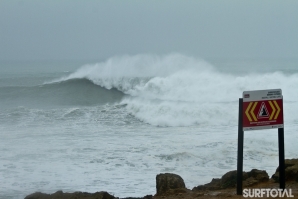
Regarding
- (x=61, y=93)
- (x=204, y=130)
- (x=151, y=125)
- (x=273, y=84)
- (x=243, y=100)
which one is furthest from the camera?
(x=61, y=93)

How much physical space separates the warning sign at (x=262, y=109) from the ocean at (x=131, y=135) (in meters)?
3.43

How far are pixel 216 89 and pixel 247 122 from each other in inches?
719

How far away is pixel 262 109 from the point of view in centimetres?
443

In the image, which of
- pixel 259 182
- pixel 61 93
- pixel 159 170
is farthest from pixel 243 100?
pixel 61 93

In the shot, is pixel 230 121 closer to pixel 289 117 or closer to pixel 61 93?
pixel 289 117

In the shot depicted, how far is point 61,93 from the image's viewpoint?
26109 mm

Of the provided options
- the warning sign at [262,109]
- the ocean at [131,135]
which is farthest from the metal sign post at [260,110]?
the ocean at [131,135]

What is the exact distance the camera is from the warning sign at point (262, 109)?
14.4 ft

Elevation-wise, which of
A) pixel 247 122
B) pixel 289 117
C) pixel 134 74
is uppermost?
pixel 134 74

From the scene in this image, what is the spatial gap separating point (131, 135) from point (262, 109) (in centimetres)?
900

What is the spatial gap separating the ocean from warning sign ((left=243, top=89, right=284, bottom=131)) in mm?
3427

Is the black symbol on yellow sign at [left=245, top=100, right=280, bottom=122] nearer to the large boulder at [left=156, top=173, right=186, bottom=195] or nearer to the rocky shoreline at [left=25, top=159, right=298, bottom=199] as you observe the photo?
the rocky shoreline at [left=25, top=159, right=298, bottom=199]

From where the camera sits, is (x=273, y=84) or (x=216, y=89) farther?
(x=273, y=84)

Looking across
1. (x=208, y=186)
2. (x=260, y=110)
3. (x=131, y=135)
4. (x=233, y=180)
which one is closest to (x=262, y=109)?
(x=260, y=110)
